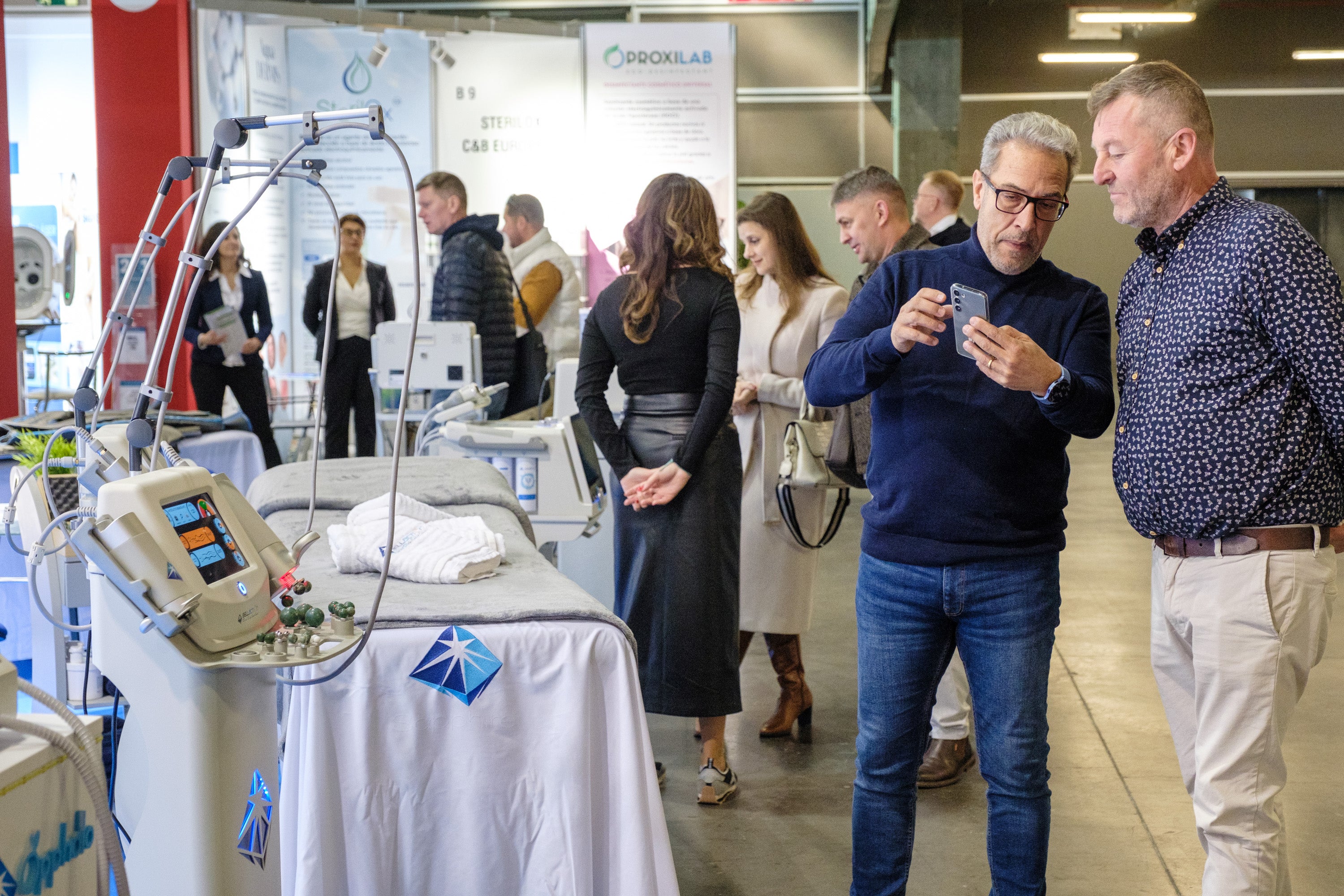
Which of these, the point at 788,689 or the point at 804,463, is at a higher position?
the point at 804,463

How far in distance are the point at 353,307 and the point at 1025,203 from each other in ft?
17.0

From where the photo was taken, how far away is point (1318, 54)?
428 inches

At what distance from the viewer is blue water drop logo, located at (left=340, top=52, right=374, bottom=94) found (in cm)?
846

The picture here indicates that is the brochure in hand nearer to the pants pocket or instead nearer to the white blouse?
the white blouse

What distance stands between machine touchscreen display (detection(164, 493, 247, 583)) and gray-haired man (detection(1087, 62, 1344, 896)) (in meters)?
1.29

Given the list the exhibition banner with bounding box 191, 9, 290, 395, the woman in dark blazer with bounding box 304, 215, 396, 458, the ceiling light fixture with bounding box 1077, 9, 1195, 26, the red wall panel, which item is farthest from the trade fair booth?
the ceiling light fixture with bounding box 1077, 9, 1195, 26

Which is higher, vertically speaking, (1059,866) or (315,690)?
(315,690)

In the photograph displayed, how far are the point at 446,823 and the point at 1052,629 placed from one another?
981 mm

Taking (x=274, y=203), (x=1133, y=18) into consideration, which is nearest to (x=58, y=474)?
(x=274, y=203)

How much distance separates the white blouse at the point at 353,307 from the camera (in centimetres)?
647

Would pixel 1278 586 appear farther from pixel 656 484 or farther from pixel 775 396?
pixel 775 396

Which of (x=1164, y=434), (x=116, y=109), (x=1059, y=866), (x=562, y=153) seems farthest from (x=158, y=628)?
(x=562, y=153)

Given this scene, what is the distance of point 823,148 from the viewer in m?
11.1

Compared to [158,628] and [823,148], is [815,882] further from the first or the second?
[823,148]
